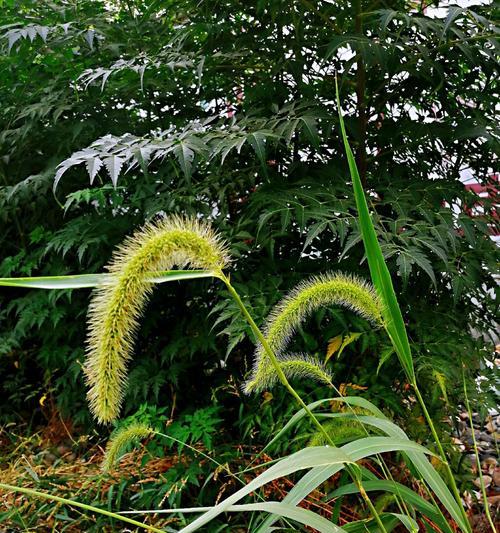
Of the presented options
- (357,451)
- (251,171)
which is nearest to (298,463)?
(357,451)

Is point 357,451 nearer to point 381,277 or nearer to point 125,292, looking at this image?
point 381,277

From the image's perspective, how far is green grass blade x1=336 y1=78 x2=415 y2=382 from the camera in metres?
0.90

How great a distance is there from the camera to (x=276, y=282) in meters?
1.79

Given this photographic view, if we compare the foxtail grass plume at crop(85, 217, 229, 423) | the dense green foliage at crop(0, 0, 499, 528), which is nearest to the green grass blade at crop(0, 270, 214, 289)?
the foxtail grass plume at crop(85, 217, 229, 423)

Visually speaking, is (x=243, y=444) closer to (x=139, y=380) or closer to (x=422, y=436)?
(x=139, y=380)

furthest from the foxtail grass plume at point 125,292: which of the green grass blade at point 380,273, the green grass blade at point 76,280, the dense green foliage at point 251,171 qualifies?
the dense green foliage at point 251,171

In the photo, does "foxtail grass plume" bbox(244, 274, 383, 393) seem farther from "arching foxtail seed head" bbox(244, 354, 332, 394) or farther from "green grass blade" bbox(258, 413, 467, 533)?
"green grass blade" bbox(258, 413, 467, 533)

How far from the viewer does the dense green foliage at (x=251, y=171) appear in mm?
1644

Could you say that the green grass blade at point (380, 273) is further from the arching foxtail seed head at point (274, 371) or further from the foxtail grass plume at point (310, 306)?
the arching foxtail seed head at point (274, 371)

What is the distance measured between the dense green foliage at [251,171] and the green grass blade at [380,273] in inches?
18.6

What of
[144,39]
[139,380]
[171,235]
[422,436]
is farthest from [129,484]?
[144,39]

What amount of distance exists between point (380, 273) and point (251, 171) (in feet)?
3.65

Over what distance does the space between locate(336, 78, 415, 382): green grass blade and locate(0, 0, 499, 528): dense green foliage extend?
47cm

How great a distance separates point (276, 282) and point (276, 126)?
0.43m
